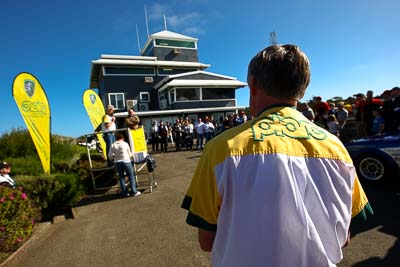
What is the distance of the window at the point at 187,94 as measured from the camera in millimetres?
21516

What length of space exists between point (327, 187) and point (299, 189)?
140 millimetres

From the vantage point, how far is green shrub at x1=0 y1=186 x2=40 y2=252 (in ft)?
10.5

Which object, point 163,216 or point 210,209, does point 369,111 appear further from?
point 210,209

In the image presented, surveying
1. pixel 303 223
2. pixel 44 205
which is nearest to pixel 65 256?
pixel 44 205

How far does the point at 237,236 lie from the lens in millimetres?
858

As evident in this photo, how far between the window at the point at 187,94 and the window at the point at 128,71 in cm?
493

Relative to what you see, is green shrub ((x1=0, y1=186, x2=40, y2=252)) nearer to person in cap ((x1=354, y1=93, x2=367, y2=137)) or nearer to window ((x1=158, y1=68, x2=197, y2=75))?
person in cap ((x1=354, y1=93, x2=367, y2=137))

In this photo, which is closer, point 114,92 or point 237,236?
point 237,236

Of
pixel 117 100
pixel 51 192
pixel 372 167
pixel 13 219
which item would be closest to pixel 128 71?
pixel 117 100

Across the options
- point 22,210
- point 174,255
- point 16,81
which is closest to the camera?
point 174,255

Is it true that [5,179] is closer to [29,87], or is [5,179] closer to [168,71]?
[29,87]

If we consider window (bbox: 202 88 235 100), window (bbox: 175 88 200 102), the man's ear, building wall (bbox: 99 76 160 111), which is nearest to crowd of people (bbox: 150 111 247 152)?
window (bbox: 175 88 200 102)

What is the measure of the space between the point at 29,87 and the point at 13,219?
3.57 m

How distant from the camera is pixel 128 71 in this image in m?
22.6
